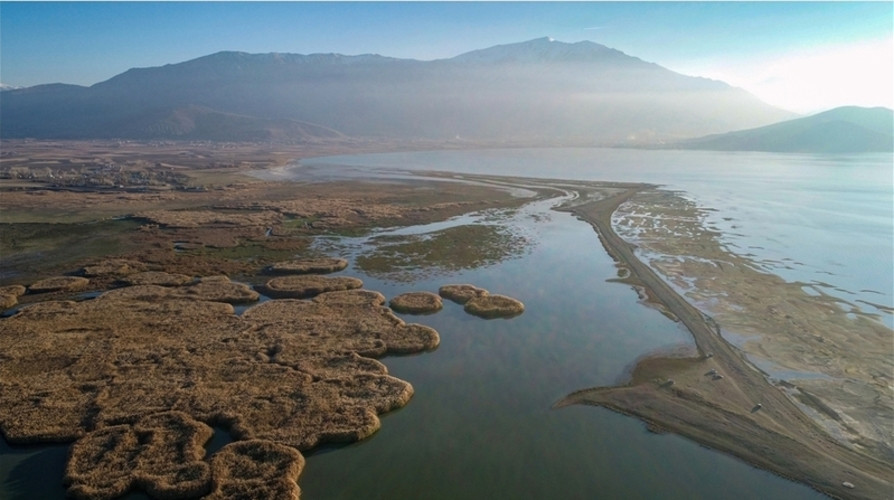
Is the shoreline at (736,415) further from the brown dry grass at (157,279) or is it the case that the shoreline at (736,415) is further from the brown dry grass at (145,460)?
the brown dry grass at (157,279)

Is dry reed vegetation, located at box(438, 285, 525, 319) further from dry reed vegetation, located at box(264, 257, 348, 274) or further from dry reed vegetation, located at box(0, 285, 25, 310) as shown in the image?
dry reed vegetation, located at box(0, 285, 25, 310)

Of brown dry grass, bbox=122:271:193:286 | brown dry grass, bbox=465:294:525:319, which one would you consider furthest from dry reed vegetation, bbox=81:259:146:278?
brown dry grass, bbox=465:294:525:319

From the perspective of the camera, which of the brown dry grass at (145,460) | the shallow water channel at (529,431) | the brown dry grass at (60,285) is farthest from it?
the brown dry grass at (60,285)

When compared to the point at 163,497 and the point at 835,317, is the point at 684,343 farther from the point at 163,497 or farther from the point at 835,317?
the point at 163,497

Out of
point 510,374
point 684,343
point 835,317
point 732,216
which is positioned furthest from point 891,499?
point 732,216

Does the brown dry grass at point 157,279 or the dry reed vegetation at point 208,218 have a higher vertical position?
the dry reed vegetation at point 208,218

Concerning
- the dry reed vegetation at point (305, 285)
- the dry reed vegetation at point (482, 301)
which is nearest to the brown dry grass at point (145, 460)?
the dry reed vegetation at point (305, 285)
